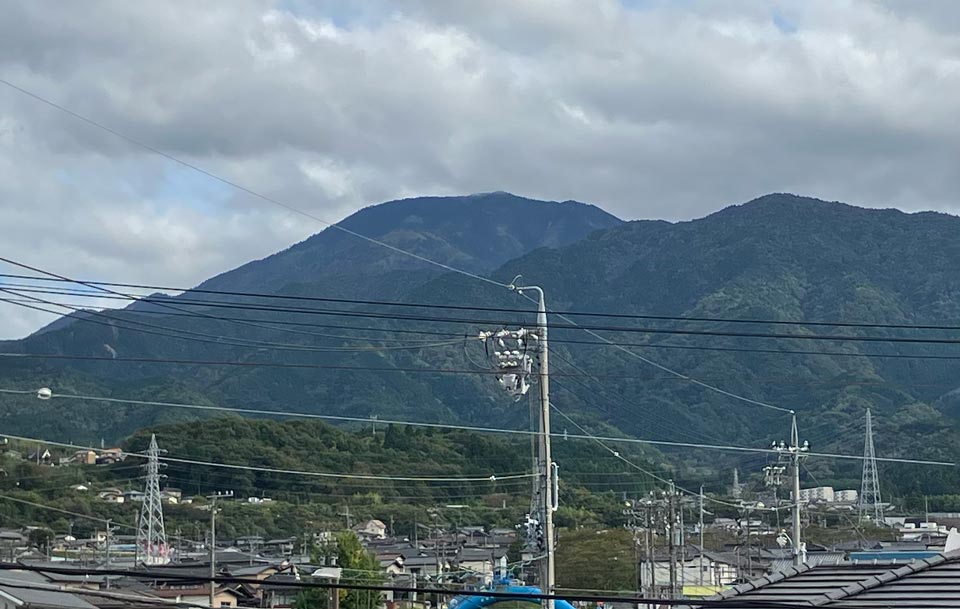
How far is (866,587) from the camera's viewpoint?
14.1 metres

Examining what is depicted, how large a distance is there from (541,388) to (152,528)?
35.9 metres

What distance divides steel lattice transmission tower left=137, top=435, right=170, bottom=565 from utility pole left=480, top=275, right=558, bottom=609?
93.6 ft

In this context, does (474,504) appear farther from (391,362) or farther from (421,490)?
(391,362)

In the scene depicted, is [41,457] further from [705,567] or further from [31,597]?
[31,597]

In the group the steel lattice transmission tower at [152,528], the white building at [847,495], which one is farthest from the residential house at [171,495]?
the white building at [847,495]

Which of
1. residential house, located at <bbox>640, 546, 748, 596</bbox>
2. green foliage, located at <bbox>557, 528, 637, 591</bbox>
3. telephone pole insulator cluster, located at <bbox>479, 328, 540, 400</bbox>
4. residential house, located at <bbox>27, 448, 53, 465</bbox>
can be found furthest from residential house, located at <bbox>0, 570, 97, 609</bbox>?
residential house, located at <bbox>27, 448, 53, 465</bbox>

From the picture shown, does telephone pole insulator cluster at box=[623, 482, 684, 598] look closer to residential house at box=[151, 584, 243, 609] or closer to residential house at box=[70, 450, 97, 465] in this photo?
residential house at box=[151, 584, 243, 609]

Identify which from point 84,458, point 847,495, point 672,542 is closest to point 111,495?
point 84,458

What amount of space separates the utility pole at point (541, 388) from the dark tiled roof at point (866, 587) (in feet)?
27.0

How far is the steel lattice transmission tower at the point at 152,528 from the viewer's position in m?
53.8

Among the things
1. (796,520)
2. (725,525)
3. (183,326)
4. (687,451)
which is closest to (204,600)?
(796,520)

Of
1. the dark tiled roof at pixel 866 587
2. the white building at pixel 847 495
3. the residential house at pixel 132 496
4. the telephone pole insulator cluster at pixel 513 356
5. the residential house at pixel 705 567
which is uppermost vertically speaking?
the telephone pole insulator cluster at pixel 513 356

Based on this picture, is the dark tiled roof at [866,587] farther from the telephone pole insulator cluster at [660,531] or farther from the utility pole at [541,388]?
the telephone pole insulator cluster at [660,531]

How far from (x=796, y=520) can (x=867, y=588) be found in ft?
81.0
